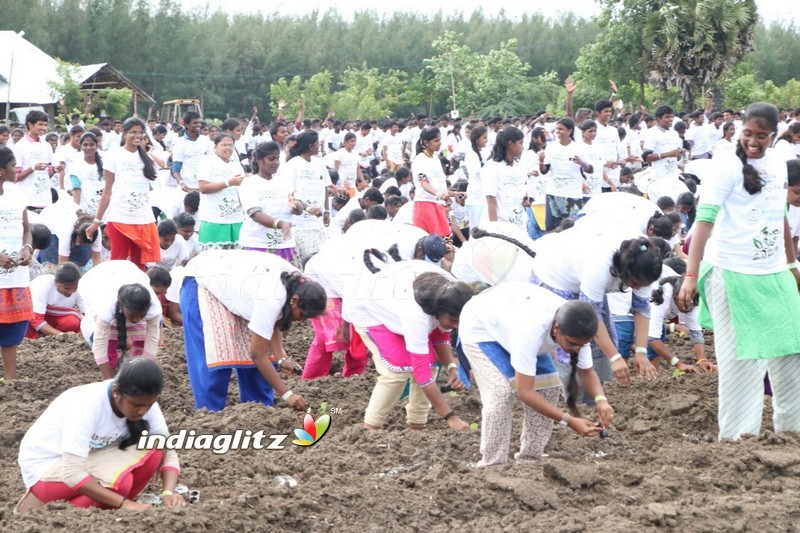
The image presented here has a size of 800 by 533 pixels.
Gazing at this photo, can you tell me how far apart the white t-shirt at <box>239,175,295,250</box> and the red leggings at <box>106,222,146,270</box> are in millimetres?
1064

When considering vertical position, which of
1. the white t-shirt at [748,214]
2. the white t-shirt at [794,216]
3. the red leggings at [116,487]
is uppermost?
the white t-shirt at [748,214]

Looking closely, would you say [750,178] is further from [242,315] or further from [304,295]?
[242,315]

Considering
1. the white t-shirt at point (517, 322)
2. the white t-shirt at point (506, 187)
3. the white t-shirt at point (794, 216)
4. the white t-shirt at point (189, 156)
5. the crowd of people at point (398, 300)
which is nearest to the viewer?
the crowd of people at point (398, 300)

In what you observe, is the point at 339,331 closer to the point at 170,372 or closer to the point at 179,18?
the point at 170,372

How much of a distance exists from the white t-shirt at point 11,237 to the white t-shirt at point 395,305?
2.51 meters

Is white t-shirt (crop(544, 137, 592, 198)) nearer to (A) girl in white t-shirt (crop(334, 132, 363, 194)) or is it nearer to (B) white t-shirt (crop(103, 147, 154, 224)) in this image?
(B) white t-shirt (crop(103, 147, 154, 224))

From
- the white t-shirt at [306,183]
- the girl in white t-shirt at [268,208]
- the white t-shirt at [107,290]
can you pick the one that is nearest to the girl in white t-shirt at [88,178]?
the white t-shirt at [306,183]

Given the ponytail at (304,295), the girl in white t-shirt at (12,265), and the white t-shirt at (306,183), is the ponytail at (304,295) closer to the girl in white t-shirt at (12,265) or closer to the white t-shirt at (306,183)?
the girl in white t-shirt at (12,265)

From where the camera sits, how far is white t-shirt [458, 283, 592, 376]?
16.7ft

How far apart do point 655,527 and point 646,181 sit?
33.5ft

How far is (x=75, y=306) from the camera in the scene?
9453 millimetres

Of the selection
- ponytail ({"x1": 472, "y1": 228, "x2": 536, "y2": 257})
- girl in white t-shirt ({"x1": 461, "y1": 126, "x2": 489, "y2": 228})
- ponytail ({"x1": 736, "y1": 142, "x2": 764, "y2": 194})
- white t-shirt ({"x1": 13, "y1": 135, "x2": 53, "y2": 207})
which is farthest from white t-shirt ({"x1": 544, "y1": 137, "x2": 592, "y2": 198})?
ponytail ({"x1": 736, "y1": 142, "x2": 764, "y2": 194})

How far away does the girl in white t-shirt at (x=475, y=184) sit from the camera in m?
11.9

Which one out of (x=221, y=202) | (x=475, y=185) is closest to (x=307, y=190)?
(x=221, y=202)
